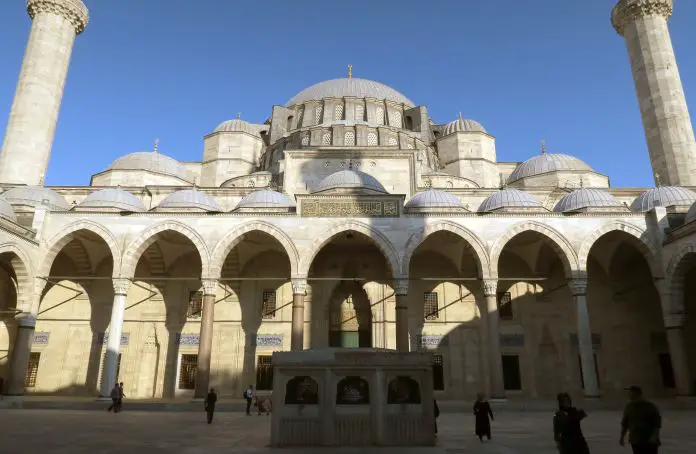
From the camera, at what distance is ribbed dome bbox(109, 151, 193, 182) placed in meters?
22.1

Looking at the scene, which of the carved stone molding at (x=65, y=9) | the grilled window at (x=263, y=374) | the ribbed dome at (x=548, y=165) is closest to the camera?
the grilled window at (x=263, y=374)

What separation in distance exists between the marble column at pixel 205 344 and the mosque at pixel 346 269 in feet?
0.19

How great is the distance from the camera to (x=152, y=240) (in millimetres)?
14633

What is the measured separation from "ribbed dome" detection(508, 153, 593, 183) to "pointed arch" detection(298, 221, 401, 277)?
10.7 meters

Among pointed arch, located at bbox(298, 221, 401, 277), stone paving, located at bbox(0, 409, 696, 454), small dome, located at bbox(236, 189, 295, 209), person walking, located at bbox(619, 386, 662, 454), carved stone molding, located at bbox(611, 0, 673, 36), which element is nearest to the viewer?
person walking, located at bbox(619, 386, 662, 454)

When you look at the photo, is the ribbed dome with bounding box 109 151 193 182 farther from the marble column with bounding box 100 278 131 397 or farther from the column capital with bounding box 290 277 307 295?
the column capital with bounding box 290 277 307 295

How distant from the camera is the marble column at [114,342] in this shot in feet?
43.4

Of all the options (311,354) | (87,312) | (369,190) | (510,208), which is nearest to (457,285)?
(510,208)

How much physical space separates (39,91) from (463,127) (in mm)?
18912

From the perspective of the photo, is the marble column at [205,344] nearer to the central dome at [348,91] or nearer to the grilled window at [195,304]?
the grilled window at [195,304]

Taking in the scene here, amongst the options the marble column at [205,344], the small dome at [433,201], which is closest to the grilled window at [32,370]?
the marble column at [205,344]

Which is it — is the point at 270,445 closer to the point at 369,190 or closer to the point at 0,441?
the point at 0,441

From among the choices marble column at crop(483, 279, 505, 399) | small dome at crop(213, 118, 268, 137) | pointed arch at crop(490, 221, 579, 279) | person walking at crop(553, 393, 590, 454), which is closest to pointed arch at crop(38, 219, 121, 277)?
marble column at crop(483, 279, 505, 399)

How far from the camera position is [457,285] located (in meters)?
17.6
